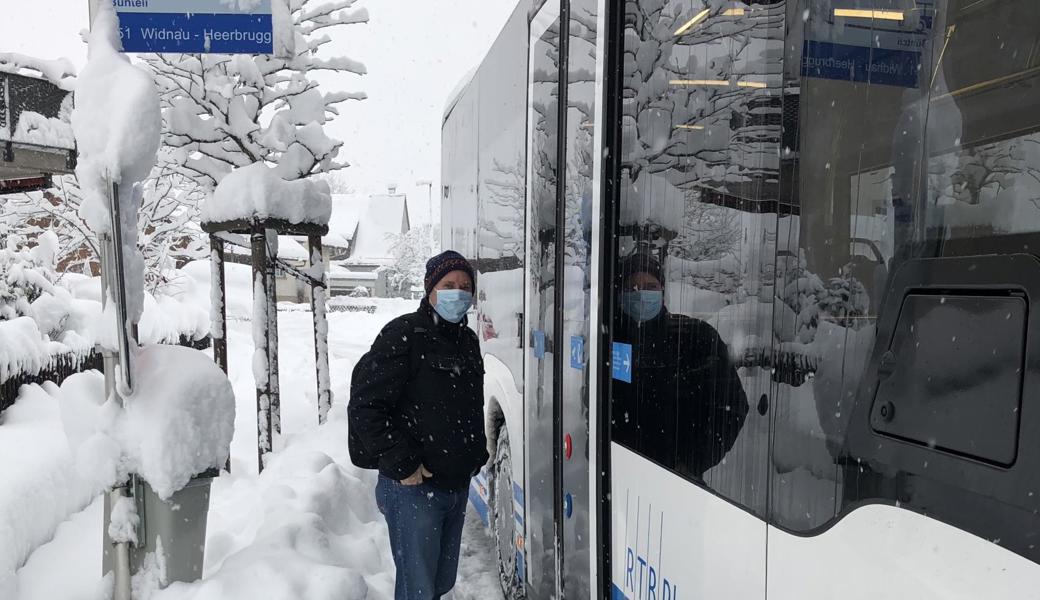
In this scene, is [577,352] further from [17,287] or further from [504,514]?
[17,287]

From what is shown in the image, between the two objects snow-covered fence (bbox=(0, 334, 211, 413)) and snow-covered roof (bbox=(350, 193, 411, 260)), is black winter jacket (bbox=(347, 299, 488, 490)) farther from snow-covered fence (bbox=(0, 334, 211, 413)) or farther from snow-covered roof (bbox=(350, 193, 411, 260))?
snow-covered roof (bbox=(350, 193, 411, 260))

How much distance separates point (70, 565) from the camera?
435cm

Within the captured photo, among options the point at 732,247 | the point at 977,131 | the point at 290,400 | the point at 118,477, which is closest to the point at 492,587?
the point at 118,477

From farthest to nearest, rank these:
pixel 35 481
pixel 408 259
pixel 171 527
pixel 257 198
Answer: pixel 408 259 < pixel 257 198 < pixel 35 481 < pixel 171 527

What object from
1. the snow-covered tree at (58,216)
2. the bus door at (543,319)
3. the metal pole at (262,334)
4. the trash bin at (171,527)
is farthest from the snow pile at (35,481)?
the snow-covered tree at (58,216)

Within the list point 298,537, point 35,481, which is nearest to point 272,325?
point 35,481

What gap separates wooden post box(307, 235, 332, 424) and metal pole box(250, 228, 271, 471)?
0.70 metres

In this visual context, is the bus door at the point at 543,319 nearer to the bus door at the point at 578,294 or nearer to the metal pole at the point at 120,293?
the bus door at the point at 578,294

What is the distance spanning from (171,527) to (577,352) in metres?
1.89

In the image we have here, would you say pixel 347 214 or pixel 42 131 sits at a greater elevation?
pixel 347 214

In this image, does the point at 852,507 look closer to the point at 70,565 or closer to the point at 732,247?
the point at 732,247

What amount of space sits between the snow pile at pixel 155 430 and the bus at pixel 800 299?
1.55 meters

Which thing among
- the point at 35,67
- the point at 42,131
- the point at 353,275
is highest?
the point at 35,67

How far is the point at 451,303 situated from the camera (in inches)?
130
